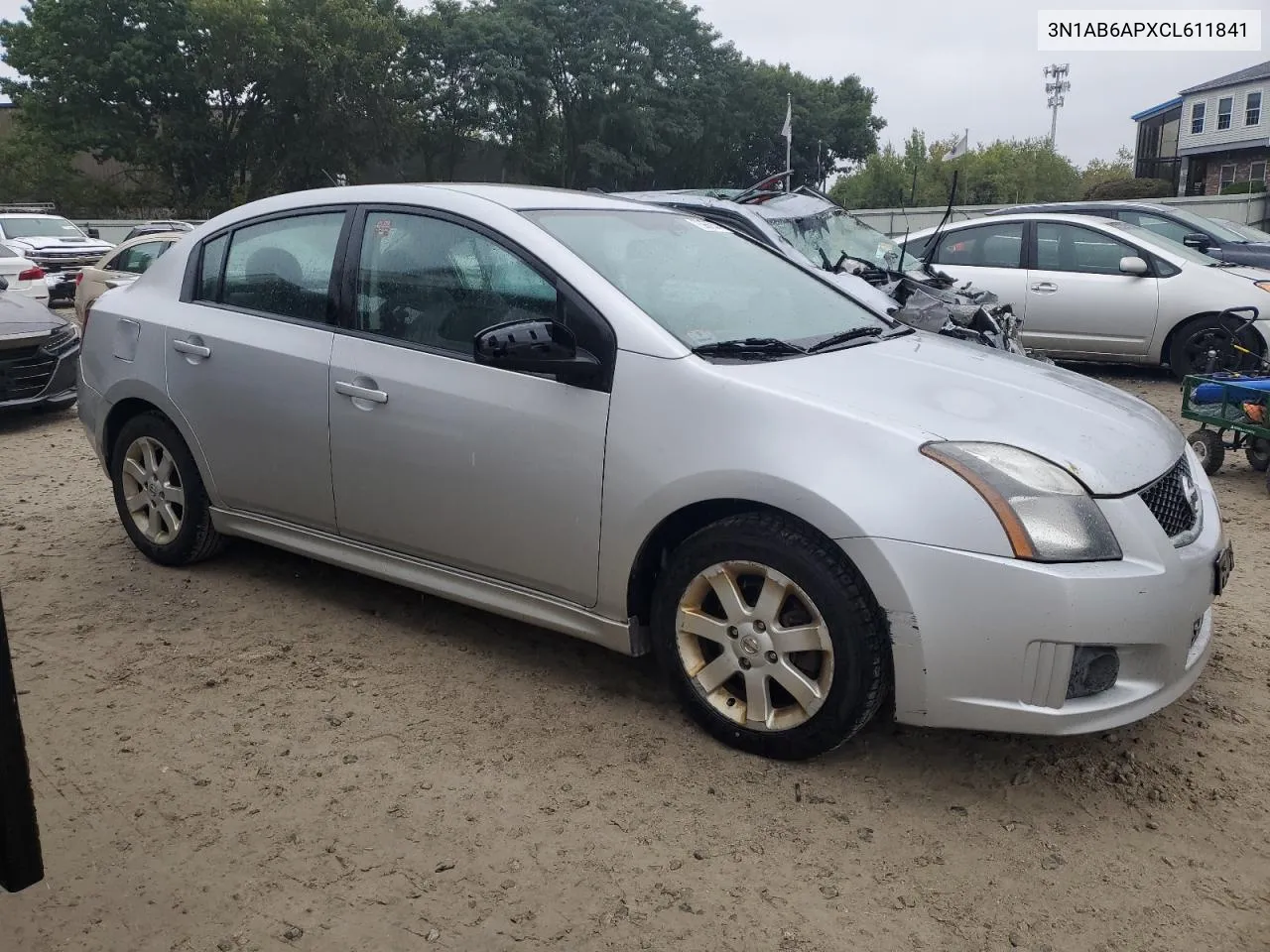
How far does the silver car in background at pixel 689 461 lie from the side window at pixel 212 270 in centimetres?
2

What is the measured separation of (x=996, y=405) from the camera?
3.26 metres

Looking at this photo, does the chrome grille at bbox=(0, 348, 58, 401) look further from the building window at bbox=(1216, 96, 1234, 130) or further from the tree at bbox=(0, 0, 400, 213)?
the building window at bbox=(1216, 96, 1234, 130)

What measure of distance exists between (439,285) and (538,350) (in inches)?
29.6

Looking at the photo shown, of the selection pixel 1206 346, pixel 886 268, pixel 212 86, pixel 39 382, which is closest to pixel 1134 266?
pixel 1206 346

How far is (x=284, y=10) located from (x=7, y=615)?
143ft

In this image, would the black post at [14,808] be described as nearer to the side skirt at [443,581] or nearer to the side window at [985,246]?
the side skirt at [443,581]

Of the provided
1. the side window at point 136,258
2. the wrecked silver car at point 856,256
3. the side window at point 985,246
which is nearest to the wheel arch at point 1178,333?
the side window at point 985,246

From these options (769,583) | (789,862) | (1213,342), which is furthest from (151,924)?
(1213,342)

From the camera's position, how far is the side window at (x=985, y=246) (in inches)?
408

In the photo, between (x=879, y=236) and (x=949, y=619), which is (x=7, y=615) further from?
(x=879, y=236)

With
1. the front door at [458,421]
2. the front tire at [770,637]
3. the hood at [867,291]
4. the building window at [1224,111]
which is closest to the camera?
the front tire at [770,637]

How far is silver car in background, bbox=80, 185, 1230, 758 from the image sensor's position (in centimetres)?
289

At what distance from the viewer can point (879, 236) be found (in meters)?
9.15

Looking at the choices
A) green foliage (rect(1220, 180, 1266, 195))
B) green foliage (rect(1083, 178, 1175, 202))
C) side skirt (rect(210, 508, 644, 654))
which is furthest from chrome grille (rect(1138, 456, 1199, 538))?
green foliage (rect(1220, 180, 1266, 195))
